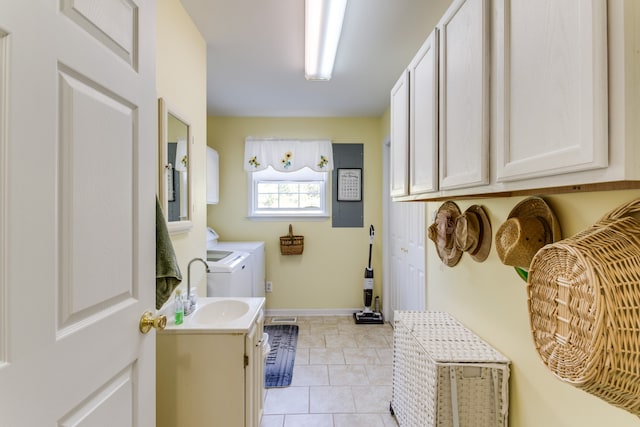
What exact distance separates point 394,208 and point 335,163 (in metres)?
0.97

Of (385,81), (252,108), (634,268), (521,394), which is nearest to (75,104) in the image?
(634,268)

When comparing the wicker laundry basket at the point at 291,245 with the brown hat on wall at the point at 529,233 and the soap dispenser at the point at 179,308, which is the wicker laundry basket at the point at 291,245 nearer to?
the soap dispenser at the point at 179,308

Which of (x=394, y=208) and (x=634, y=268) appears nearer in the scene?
(x=634, y=268)

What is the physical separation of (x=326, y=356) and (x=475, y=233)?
6.41 feet

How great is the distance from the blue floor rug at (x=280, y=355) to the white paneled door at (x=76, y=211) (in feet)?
5.23

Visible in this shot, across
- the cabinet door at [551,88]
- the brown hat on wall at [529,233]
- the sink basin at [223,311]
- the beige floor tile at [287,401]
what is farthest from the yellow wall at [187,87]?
the brown hat on wall at [529,233]

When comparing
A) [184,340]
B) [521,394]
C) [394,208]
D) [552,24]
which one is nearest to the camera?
[552,24]

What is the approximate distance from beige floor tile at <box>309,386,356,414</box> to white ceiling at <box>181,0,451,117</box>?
8.23 feet

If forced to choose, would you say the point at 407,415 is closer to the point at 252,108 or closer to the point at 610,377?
the point at 610,377

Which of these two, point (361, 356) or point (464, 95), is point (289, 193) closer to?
point (361, 356)

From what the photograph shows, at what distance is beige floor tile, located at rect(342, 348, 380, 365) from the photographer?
9.34 ft

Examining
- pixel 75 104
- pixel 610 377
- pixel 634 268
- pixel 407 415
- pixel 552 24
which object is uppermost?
pixel 552 24

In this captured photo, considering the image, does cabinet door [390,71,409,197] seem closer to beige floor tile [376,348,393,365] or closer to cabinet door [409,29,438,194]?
cabinet door [409,29,438,194]

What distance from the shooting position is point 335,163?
161 inches
